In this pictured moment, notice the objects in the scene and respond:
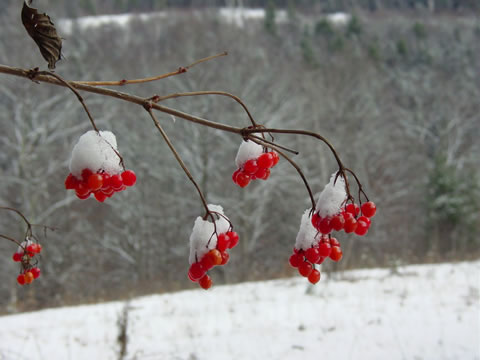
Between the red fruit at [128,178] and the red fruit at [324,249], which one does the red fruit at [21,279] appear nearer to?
the red fruit at [128,178]

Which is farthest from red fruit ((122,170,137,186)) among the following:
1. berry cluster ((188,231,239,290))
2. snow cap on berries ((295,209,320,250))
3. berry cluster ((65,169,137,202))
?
snow cap on berries ((295,209,320,250))

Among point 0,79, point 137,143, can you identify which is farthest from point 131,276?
point 0,79

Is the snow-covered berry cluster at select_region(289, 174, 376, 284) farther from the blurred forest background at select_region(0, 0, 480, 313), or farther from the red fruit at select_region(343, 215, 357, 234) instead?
the blurred forest background at select_region(0, 0, 480, 313)

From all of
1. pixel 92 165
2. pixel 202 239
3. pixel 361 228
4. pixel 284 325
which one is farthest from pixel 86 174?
pixel 284 325

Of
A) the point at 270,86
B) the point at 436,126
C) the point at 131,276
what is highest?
the point at 436,126

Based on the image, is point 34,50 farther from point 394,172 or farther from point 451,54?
point 451,54

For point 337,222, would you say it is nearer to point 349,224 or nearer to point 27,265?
point 349,224
